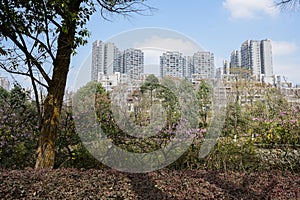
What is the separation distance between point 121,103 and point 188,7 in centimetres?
162

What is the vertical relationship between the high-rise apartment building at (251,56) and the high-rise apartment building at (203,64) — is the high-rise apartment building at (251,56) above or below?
above

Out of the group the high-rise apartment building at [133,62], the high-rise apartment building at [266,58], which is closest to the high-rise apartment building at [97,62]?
the high-rise apartment building at [133,62]

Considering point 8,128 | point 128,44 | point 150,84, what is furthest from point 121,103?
point 8,128

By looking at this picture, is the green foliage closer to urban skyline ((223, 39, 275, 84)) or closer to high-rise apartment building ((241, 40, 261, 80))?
urban skyline ((223, 39, 275, 84))

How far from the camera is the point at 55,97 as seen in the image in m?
3.53

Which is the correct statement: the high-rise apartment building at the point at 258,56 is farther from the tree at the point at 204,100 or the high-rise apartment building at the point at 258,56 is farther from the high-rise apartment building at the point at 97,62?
the high-rise apartment building at the point at 97,62

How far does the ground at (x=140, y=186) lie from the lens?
2.62 meters

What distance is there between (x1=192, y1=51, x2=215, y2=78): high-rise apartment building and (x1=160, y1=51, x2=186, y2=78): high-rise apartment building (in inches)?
5.8

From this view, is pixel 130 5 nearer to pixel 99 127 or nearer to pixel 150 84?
pixel 150 84

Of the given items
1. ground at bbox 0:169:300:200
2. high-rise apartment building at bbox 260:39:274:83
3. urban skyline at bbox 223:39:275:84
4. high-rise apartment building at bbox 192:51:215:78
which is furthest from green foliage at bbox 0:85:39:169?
high-rise apartment building at bbox 260:39:274:83

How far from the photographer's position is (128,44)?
9.98 ft

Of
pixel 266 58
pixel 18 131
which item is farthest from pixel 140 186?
pixel 266 58

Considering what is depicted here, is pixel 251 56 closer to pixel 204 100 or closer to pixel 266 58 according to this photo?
pixel 266 58

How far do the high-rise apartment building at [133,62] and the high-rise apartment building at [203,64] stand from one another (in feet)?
2.15
